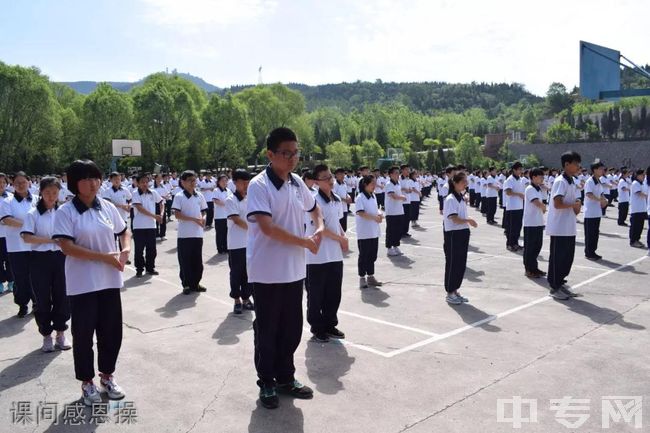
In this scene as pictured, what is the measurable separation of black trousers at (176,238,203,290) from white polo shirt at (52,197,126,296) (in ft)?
13.0

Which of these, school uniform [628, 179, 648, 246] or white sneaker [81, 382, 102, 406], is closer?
white sneaker [81, 382, 102, 406]

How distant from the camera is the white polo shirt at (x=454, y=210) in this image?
286 inches

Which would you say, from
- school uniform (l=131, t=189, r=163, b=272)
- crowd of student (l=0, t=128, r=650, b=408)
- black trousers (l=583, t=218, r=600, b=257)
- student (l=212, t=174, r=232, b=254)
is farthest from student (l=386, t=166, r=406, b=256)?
school uniform (l=131, t=189, r=163, b=272)

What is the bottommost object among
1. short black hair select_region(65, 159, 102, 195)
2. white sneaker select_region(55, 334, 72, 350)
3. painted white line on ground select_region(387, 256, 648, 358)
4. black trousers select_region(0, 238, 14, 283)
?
painted white line on ground select_region(387, 256, 648, 358)

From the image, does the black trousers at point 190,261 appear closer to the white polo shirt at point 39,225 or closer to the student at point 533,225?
the white polo shirt at point 39,225

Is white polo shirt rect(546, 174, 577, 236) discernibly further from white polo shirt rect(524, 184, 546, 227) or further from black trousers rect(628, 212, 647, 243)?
black trousers rect(628, 212, 647, 243)

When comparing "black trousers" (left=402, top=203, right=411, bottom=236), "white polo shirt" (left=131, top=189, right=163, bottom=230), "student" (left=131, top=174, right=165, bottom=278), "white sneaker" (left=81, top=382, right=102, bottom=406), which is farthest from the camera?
"black trousers" (left=402, top=203, right=411, bottom=236)

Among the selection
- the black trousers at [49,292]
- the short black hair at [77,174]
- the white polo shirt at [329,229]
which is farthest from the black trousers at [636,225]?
the short black hair at [77,174]

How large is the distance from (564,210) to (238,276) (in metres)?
4.85

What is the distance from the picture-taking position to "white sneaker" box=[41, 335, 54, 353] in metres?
5.54

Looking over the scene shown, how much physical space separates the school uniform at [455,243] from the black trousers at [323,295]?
2.10 meters

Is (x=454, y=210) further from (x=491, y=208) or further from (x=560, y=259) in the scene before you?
(x=491, y=208)

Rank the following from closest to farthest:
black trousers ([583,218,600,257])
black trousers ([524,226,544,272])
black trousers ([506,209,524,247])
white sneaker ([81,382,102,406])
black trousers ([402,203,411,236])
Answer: white sneaker ([81,382,102,406])
black trousers ([524,226,544,272])
black trousers ([583,218,600,257])
black trousers ([506,209,524,247])
black trousers ([402,203,411,236])

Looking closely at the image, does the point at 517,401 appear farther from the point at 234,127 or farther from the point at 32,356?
the point at 234,127
